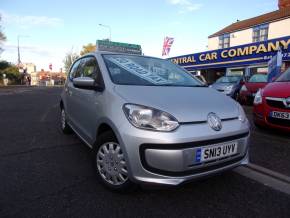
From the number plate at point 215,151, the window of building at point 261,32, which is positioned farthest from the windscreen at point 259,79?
the window of building at point 261,32

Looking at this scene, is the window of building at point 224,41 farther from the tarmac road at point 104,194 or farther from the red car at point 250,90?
the tarmac road at point 104,194

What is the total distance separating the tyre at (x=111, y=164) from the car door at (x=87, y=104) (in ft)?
1.08

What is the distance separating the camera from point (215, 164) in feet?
8.07

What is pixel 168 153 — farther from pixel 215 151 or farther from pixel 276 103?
pixel 276 103

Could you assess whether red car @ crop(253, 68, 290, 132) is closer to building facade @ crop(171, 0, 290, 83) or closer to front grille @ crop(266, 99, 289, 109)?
front grille @ crop(266, 99, 289, 109)

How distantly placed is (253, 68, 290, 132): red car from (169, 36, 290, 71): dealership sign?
37.0 ft

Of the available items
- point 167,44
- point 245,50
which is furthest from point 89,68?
point 245,50

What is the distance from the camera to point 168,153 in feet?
7.33

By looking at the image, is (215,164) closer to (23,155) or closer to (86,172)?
(86,172)

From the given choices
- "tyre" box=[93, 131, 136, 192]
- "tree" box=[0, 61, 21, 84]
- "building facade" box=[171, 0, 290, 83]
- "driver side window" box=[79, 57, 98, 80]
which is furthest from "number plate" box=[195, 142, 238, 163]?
"tree" box=[0, 61, 21, 84]

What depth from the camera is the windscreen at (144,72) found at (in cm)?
311

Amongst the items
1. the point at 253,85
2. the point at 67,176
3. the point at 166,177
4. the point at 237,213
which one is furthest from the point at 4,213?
the point at 253,85

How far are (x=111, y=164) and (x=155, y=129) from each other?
27.1 inches

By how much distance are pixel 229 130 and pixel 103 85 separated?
4.78 ft
